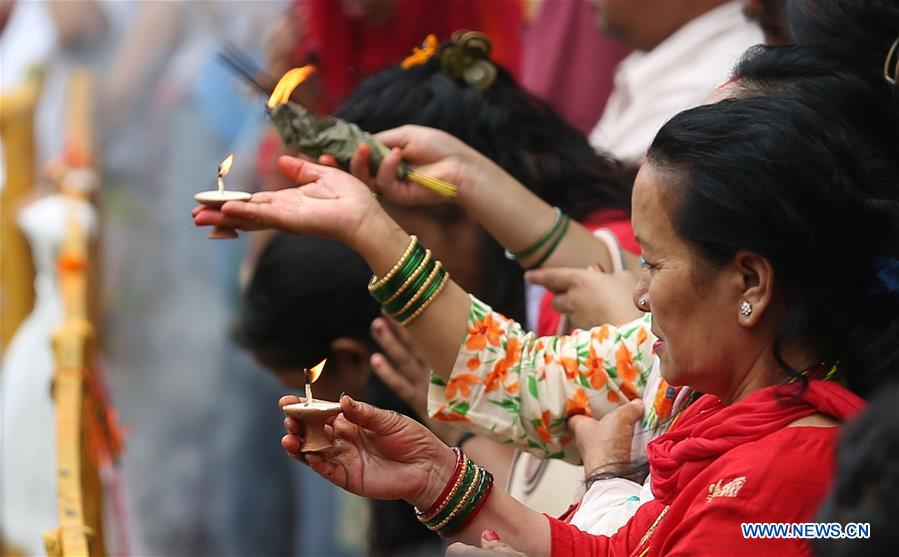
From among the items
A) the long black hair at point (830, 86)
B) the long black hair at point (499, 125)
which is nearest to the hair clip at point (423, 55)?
the long black hair at point (499, 125)

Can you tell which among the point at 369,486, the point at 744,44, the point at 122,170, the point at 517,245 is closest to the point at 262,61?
the point at 122,170

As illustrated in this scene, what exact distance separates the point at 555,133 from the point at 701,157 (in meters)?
1.41

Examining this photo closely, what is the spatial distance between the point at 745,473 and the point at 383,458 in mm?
488

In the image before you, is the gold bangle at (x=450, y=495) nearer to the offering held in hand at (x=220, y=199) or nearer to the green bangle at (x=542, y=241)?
the offering held in hand at (x=220, y=199)

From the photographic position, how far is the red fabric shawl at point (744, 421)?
5.56 ft

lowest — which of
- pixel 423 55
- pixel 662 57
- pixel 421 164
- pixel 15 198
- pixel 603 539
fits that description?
pixel 603 539

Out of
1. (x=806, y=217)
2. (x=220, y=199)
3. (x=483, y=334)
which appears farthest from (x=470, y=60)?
(x=806, y=217)

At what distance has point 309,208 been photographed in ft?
7.41

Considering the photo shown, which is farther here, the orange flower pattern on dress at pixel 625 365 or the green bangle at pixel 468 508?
the orange flower pattern on dress at pixel 625 365

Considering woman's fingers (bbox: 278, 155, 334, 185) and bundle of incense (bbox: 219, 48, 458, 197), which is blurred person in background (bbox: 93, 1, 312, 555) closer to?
bundle of incense (bbox: 219, 48, 458, 197)

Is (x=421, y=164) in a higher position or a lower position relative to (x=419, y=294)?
higher

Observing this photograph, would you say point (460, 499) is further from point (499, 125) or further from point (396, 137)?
point (499, 125)

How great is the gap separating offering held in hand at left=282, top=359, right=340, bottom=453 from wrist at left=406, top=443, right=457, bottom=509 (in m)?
0.15

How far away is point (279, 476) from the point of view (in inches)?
202
